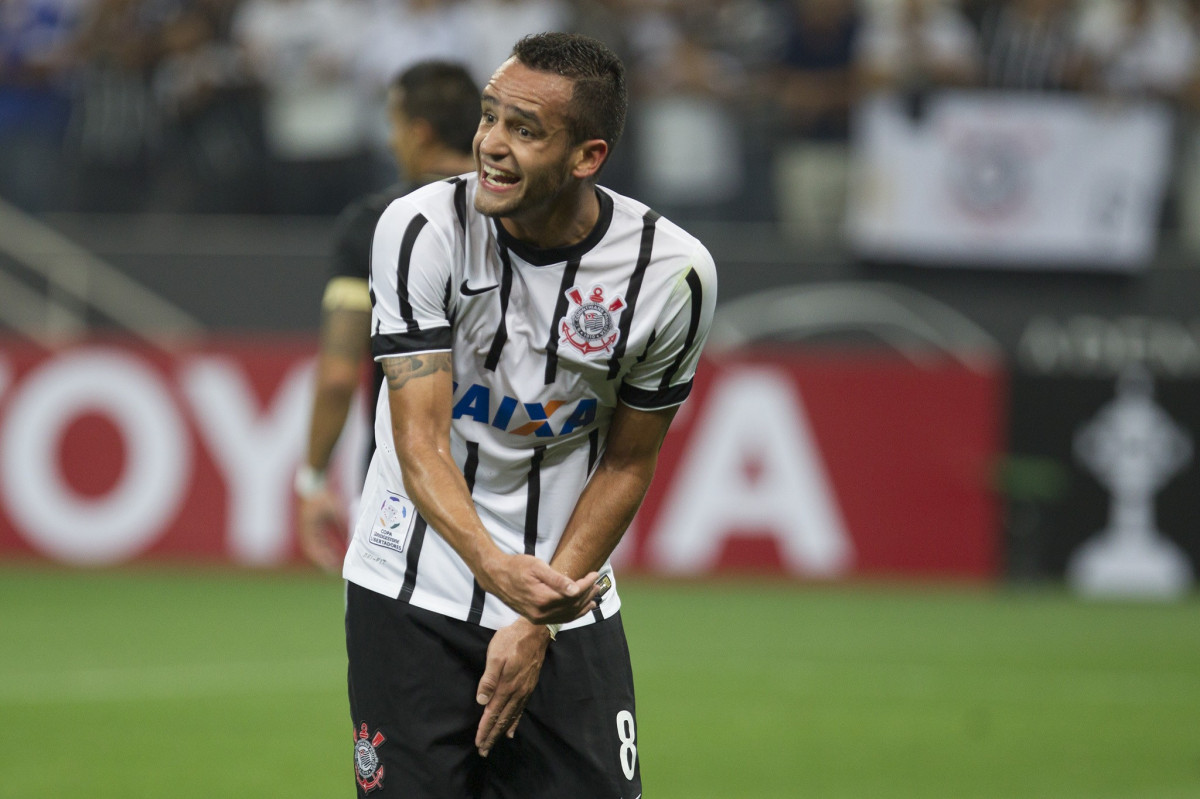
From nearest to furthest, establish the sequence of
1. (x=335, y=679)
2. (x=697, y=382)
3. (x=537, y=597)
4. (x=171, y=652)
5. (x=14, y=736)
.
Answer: (x=537, y=597) < (x=14, y=736) < (x=335, y=679) < (x=171, y=652) < (x=697, y=382)

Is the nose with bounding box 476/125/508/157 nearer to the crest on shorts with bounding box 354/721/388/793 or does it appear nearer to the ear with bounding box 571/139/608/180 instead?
the ear with bounding box 571/139/608/180

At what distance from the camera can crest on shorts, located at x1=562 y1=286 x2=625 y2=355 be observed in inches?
142

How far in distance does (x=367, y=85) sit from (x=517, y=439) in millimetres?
9160

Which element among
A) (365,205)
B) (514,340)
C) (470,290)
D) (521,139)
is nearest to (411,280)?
(470,290)

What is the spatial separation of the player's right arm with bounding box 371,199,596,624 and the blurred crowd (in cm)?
900

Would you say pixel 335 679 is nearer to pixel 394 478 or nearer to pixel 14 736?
pixel 14 736

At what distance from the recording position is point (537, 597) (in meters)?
3.39

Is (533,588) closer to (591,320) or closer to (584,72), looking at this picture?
(591,320)

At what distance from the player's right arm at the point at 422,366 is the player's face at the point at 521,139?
0.17 metres

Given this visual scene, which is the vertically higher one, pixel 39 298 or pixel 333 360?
pixel 333 360

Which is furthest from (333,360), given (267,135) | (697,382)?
(267,135)

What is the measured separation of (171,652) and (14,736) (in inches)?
77.2

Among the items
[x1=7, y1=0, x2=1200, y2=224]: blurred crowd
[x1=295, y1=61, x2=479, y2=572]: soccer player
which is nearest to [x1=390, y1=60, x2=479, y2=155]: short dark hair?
[x1=295, y1=61, x2=479, y2=572]: soccer player

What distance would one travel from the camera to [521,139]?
3465 millimetres
